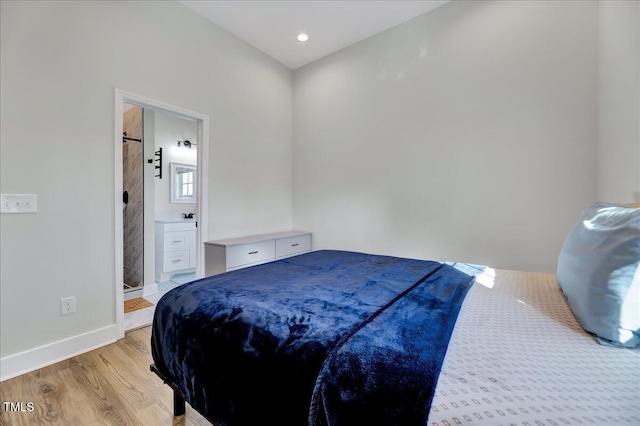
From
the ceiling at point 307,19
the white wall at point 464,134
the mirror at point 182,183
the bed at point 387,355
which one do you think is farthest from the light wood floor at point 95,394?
the ceiling at point 307,19

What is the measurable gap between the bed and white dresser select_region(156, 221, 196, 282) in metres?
2.98

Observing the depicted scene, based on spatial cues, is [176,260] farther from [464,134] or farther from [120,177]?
[464,134]

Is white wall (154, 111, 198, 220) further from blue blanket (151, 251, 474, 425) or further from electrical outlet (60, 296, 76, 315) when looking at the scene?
blue blanket (151, 251, 474, 425)

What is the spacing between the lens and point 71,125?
2061mm

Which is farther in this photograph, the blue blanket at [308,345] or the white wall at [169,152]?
the white wall at [169,152]

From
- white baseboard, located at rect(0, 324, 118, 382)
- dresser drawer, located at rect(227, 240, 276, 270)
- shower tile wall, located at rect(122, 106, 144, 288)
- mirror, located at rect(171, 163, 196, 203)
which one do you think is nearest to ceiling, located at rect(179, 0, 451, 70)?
shower tile wall, located at rect(122, 106, 144, 288)

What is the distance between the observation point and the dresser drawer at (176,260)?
4023mm

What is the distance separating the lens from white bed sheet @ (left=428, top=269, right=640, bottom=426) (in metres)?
0.57

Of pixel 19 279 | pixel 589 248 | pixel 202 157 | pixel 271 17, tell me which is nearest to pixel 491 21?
pixel 271 17

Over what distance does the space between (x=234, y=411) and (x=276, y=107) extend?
11.9 ft

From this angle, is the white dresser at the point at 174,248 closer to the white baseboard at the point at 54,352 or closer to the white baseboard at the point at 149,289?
the white baseboard at the point at 149,289

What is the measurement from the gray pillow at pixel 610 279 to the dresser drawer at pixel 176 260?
14.5 ft

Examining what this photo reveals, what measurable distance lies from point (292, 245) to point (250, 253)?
2.26 ft

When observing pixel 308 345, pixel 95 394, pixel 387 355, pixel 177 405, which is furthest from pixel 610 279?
pixel 95 394
